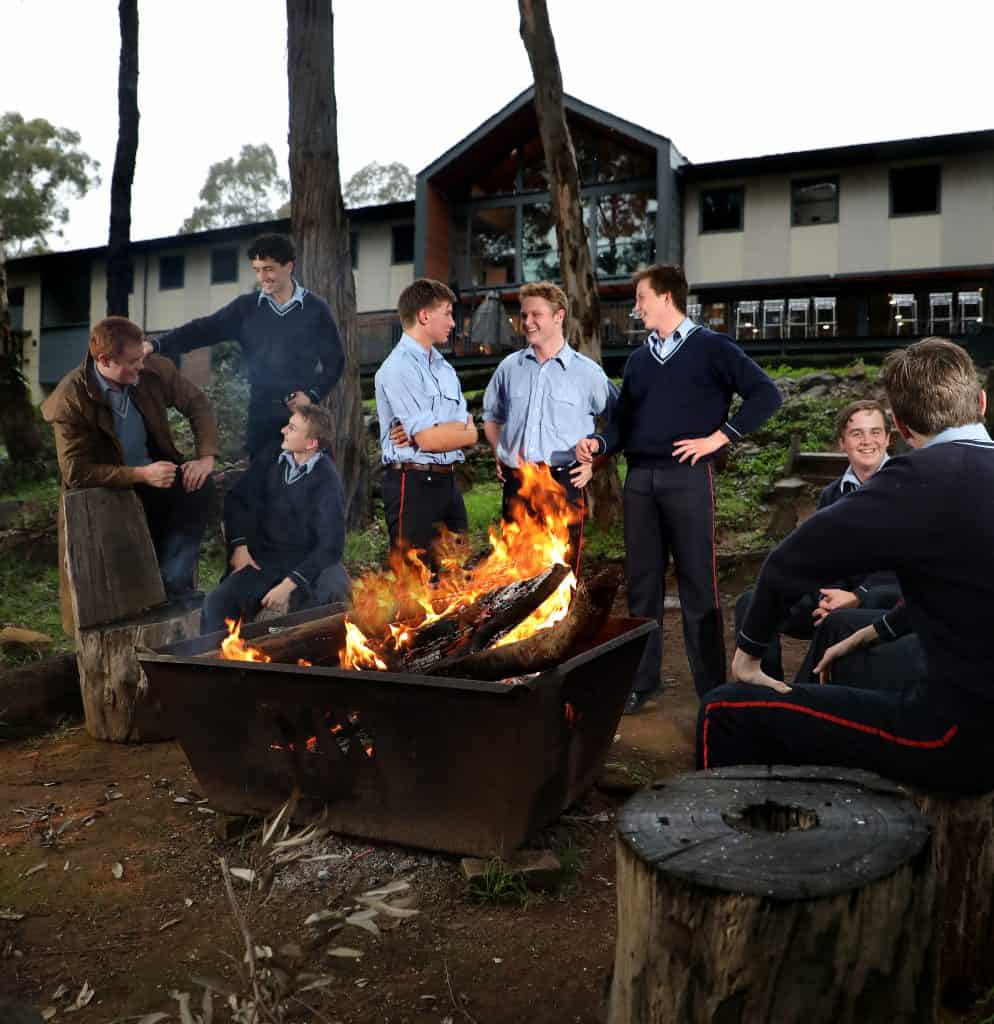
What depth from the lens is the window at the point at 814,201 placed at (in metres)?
23.3

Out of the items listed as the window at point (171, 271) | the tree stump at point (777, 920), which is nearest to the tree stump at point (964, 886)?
the tree stump at point (777, 920)

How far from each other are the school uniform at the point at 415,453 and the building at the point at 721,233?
17.7 m

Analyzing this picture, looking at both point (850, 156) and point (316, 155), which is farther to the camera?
point (850, 156)

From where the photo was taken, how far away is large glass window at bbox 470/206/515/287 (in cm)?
2702

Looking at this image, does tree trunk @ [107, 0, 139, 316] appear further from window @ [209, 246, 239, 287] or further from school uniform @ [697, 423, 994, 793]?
window @ [209, 246, 239, 287]

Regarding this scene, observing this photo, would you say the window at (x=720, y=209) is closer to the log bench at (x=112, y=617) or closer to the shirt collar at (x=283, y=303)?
the shirt collar at (x=283, y=303)

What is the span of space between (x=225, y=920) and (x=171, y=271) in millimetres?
30328

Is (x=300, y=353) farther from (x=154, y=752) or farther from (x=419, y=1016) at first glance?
(x=419, y=1016)

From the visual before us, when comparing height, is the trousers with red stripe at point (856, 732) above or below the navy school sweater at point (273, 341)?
below

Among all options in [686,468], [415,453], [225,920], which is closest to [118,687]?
[415,453]

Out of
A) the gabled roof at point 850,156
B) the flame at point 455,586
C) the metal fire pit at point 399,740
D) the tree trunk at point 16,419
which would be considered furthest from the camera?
the gabled roof at point 850,156

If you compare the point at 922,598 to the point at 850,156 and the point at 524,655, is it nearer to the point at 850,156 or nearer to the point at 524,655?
the point at 524,655

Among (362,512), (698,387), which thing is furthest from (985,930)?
(362,512)

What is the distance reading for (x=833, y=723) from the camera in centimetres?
267
